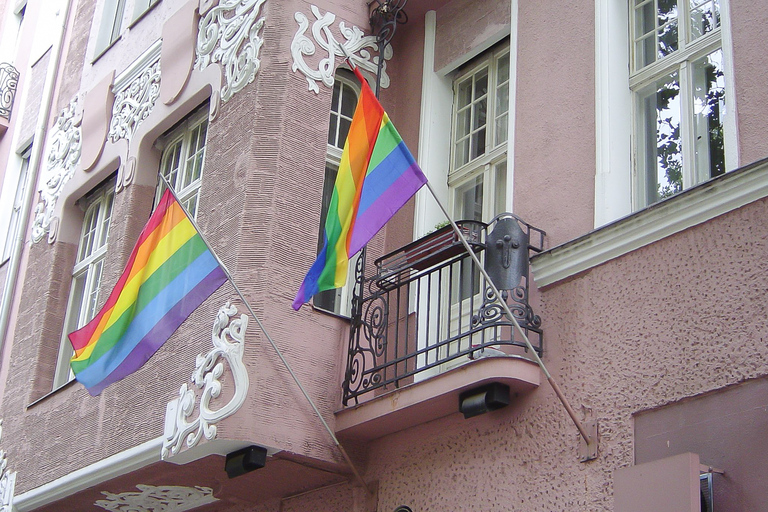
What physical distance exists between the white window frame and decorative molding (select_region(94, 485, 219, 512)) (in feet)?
15.0

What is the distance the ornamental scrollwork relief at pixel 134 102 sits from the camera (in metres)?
12.2

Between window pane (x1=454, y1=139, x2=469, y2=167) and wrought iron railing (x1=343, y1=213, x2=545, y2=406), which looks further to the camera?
window pane (x1=454, y1=139, x2=469, y2=167)

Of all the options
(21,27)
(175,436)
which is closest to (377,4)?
(175,436)

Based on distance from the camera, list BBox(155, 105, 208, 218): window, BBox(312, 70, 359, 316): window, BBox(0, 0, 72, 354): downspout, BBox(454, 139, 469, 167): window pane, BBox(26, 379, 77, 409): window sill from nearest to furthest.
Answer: BBox(312, 70, 359, 316): window < BBox(454, 139, 469, 167): window pane < BBox(155, 105, 208, 218): window < BBox(26, 379, 77, 409): window sill < BBox(0, 0, 72, 354): downspout

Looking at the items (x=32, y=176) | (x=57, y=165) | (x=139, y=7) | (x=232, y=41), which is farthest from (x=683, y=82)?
(x=32, y=176)

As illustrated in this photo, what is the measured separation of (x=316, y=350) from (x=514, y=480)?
2.17 meters

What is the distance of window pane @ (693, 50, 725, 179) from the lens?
7.40 m

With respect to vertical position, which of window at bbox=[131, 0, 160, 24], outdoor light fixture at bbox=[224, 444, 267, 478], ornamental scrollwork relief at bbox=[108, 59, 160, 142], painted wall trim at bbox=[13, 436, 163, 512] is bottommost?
outdoor light fixture at bbox=[224, 444, 267, 478]

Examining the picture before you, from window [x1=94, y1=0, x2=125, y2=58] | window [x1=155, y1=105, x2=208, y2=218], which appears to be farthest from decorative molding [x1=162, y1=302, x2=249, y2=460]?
window [x1=94, y1=0, x2=125, y2=58]

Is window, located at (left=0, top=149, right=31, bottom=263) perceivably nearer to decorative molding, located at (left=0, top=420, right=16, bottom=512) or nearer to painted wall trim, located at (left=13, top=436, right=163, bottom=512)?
decorative molding, located at (left=0, top=420, right=16, bottom=512)

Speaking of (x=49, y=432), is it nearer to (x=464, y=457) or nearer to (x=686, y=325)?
(x=464, y=457)

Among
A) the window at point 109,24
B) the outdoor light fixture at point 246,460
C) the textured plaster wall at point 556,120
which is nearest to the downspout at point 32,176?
the window at point 109,24

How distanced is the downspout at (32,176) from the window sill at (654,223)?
8083mm

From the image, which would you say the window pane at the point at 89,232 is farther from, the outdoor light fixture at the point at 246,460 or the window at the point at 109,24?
the outdoor light fixture at the point at 246,460
